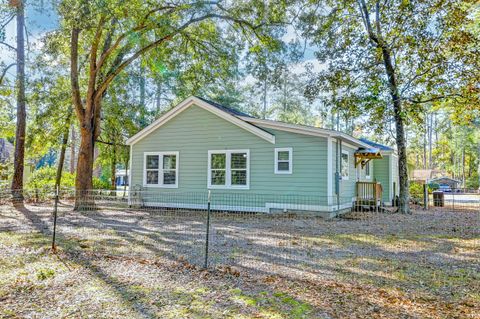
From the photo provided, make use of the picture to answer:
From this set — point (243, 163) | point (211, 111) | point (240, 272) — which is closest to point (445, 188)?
point (243, 163)

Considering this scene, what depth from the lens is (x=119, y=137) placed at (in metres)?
18.6

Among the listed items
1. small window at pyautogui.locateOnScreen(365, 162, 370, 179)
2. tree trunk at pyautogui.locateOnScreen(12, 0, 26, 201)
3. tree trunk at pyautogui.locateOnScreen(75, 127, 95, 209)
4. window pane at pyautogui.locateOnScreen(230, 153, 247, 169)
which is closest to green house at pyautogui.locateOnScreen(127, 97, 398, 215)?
window pane at pyautogui.locateOnScreen(230, 153, 247, 169)

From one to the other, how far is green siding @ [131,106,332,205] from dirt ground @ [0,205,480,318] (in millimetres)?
2479

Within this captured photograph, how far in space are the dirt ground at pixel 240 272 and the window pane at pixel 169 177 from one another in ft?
A: 14.5

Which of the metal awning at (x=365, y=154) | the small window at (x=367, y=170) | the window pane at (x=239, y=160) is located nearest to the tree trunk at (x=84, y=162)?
the window pane at (x=239, y=160)

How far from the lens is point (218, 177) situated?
12484 millimetres

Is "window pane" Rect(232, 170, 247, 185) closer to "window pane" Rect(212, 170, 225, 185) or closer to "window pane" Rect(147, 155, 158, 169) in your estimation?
"window pane" Rect(212, 170, 225, 185)

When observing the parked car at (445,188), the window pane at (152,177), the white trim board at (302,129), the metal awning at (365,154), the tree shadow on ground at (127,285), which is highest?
the white trim board at (302,129)

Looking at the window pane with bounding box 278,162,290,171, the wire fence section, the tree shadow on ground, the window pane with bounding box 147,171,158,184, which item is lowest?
the tree shadow on ground

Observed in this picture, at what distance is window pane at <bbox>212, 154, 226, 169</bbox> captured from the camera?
40.9 ft

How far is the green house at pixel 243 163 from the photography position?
36.0ft

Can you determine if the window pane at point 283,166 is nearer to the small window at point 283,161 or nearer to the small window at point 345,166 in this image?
the small window at point 283,161

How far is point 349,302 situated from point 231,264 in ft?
6.95

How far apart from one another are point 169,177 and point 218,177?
7.43 feet
